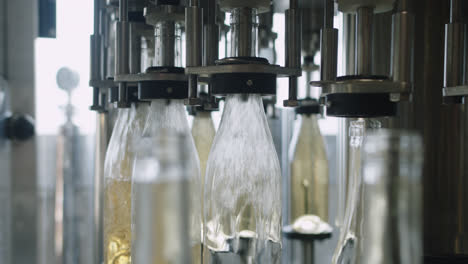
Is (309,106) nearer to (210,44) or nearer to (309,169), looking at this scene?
(309,169)

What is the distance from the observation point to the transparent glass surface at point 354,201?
0.32m

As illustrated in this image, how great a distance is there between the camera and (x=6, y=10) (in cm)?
A: 111

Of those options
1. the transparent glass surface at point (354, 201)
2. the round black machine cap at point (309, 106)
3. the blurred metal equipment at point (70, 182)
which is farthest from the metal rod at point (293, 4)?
the blurred metal equipment at point (70, 182)

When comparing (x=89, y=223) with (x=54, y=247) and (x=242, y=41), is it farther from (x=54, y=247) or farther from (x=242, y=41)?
(x=242, y=41)

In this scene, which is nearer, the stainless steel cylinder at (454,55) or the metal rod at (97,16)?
the stainless steel cylinder at (454,55)

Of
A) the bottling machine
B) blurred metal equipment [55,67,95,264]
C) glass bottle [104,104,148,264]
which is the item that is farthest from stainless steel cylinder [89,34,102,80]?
blurred metal equipment [55,67,95,264]

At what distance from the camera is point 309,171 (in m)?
0.83

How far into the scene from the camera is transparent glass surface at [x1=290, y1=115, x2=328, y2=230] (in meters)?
0.79

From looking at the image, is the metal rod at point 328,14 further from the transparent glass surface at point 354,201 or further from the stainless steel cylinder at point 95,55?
the stainless steel cylinder at point 95,55

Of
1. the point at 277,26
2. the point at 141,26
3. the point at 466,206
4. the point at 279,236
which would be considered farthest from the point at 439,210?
the point at 277,26

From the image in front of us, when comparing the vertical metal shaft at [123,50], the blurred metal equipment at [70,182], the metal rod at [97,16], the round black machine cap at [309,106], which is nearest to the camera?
the vertical metal shaft at [123,50]

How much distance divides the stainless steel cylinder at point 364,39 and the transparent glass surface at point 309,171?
1.68 feet

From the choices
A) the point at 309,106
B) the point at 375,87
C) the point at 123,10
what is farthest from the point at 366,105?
the point at 309,106

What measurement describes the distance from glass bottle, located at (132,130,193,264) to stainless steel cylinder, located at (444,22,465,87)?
0.25m
